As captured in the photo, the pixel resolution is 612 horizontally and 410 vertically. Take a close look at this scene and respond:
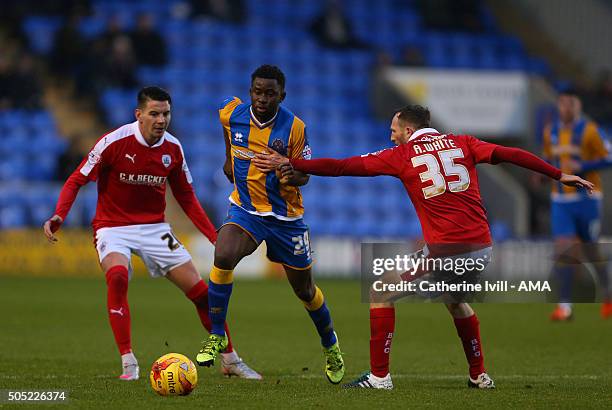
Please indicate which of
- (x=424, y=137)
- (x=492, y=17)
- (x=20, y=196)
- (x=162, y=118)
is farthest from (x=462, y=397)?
(x=492, y=17)

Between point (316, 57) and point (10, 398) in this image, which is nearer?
point (10, 398)

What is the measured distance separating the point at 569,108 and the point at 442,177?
6.77 meters

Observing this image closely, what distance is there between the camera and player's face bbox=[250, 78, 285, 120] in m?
8.24

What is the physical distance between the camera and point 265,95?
8.26 meters

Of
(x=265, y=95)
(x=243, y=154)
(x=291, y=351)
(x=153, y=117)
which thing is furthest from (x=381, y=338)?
(x=291, y=351)

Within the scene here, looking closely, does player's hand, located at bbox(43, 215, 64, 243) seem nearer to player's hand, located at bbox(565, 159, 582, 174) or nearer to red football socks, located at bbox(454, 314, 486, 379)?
red football socks, located at bbox(454, 314, 486, 379)

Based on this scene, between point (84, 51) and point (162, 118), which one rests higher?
point (84, 51)

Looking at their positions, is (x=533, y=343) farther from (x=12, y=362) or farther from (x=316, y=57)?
(x=316, y=57)

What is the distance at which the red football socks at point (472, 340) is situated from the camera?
7922 millimetres

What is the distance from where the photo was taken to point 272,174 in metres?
8.34

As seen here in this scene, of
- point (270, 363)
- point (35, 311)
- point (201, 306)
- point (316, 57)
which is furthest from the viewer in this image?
point (316, 57)

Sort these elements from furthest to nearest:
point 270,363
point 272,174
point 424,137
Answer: point 270,363
point 272,174
point 424,137

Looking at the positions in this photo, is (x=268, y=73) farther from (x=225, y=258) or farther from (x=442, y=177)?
(x=442, y=177)

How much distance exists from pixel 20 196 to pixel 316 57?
350 inches
